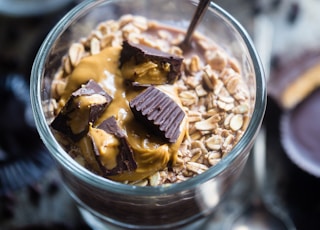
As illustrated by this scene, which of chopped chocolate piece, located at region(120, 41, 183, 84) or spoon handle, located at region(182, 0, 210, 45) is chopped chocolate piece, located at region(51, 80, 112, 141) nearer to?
chopped chocolate piece, located at region(120, 41, 183, 84)

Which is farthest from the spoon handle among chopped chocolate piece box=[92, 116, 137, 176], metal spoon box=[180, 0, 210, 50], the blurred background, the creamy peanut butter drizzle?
the blurred background

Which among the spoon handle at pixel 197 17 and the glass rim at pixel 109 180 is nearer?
the glass rim at pixel 109 180

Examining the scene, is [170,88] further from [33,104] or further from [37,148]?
[37,148]

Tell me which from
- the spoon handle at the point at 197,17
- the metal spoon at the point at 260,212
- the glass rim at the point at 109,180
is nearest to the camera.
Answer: the glass rim at the point at 109,180

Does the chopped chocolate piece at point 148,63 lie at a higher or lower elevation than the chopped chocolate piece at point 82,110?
higher

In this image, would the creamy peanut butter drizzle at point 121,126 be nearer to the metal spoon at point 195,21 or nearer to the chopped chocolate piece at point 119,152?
the chopped chocolate piece at point 119,152

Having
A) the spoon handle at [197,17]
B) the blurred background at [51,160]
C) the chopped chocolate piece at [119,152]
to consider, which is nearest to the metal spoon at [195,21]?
the spoon handle at [197,17]

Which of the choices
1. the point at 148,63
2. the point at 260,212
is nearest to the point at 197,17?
the point at 148,63

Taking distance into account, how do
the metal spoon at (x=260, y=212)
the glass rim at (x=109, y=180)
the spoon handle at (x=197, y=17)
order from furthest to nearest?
the metal spoon at (x=260, y=212) < the spoon handle at (x=197, y=17) < the glass rim at (x=109, y=180)
